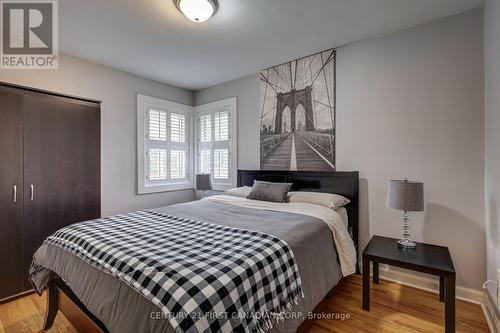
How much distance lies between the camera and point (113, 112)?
3.31 m

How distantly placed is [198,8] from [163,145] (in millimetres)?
2449

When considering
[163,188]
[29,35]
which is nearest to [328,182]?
[163,188]

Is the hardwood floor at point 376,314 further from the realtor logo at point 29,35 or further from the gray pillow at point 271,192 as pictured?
the realtor logo at point 29,35

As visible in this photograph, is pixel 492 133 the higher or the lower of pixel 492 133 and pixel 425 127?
the lower

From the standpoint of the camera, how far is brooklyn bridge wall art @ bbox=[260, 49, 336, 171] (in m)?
2.94

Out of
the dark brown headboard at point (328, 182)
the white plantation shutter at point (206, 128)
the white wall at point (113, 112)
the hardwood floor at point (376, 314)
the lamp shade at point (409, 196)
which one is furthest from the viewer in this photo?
the white plantation shutter at point (206, 128)

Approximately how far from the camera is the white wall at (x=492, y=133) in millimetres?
1712

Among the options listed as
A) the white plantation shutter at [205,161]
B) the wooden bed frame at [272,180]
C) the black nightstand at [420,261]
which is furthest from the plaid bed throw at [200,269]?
the white plantation shutter at [205,161]

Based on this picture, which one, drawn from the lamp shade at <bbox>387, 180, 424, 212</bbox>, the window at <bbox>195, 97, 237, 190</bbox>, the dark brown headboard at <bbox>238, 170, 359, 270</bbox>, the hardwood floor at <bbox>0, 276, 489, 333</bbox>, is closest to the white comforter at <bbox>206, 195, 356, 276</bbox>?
the hardwood floor at <bbox>0, 276, 489, 333</bbox>

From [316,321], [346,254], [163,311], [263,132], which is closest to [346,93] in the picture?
[263,132]

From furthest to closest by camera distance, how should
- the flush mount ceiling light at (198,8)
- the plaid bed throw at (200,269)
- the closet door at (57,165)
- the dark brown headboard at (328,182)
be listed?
the dark brown headboard at (328,182), the closet door at (57,165), the flush mount ceiling light at (198,8), the plaid bed throw at (200,269)

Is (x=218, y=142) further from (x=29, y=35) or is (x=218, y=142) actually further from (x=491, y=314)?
(x=491, y=314)

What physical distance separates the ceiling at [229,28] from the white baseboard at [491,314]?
249 centimetres

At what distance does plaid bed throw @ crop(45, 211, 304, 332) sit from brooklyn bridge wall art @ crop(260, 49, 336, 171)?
5.64ft
